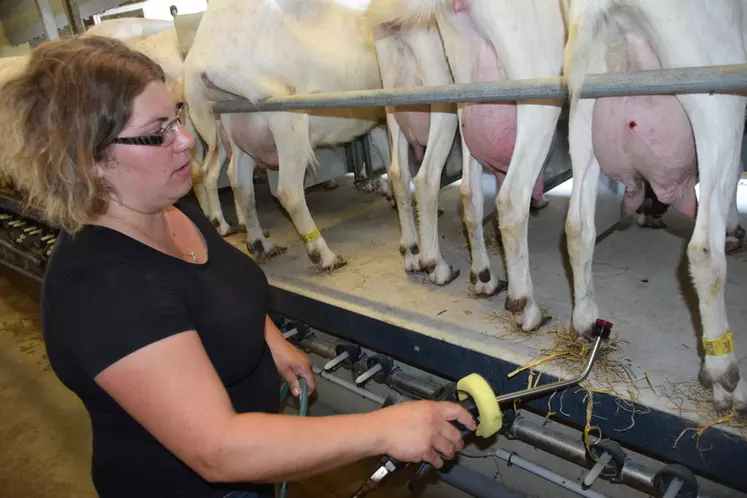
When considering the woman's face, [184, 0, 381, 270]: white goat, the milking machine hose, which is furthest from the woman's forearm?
[184, 0, 381, 270]: white goat

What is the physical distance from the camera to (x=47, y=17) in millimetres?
4086

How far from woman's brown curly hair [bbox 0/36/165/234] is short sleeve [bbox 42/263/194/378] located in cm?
15

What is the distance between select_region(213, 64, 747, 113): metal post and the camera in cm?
104

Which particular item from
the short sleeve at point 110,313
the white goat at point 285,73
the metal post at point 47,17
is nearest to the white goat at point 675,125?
the short sleeve at point 110,313

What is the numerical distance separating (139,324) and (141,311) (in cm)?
3

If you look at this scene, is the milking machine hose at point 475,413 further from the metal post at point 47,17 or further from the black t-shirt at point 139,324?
the metal post at point 47,17

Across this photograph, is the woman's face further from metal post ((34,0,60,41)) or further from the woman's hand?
metal post ((34,0,60,41))

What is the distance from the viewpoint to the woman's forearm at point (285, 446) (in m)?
0.89

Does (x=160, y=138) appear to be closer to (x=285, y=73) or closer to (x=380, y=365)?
(x=380, y=365)

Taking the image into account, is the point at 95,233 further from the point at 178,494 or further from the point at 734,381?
the point at 734,381

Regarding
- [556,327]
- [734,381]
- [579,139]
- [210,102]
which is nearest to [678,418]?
[734,381]

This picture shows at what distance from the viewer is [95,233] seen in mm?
1059

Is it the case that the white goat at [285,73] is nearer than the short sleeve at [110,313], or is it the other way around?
the short sleeve at [110,313]

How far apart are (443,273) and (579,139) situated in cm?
95
